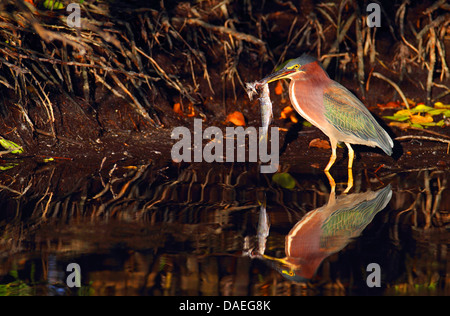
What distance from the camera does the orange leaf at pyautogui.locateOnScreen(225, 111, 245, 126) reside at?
21.5 ft

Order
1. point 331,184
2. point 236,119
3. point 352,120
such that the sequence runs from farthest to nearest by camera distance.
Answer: point 236,119
point 352,120
point 331,184

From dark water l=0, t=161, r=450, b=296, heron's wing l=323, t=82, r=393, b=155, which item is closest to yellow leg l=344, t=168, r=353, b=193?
dark water l=0, t=161, r=450, b=296

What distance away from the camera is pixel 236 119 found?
6574mm

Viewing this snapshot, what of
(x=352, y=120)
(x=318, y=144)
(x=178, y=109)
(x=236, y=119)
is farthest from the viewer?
(x=178, y=109)

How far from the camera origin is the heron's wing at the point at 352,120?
5.57 metres

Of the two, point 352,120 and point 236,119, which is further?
point 236,119

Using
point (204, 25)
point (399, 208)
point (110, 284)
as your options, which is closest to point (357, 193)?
point (399, 208)

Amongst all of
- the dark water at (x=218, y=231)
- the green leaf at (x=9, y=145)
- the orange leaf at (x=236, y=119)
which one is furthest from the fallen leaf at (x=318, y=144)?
the green leaf at (x=9, y=145)

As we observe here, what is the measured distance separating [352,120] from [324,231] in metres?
1.81

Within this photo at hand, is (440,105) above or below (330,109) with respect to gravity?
above

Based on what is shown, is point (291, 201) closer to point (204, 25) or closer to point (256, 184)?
point (256, 184)

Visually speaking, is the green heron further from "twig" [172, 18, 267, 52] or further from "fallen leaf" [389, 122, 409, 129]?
"twig" [172, 18, 267, 52]

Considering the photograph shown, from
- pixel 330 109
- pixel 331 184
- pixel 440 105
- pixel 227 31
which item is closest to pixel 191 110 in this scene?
pixel 227 31

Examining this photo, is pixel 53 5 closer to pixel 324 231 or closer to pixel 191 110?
pixel 191 110
